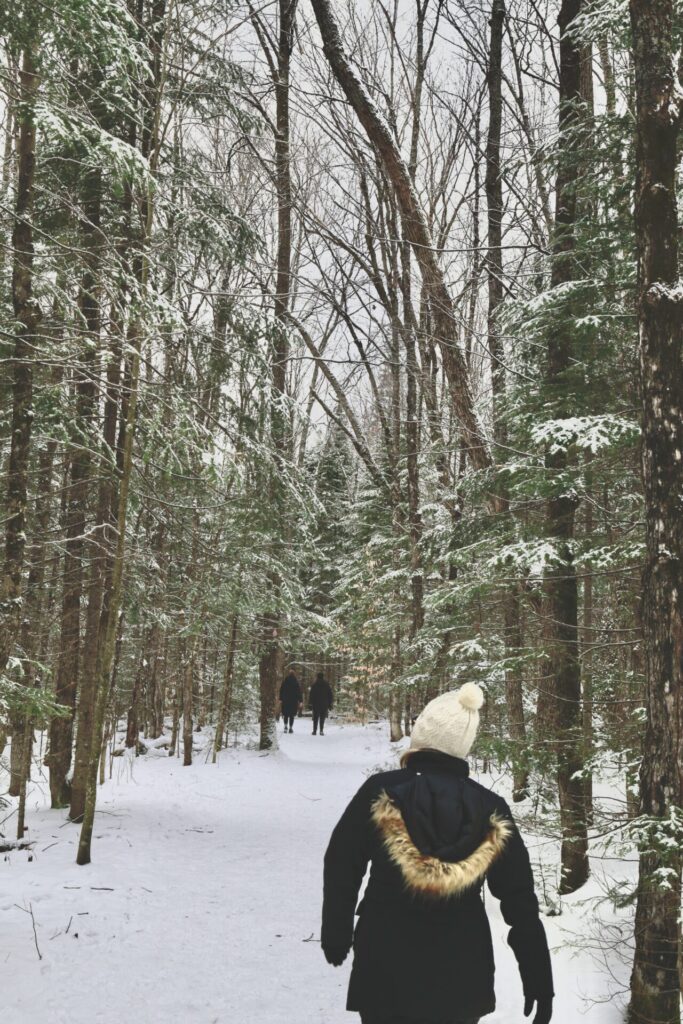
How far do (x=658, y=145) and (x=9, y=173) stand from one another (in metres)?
9.09

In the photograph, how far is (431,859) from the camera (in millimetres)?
2500

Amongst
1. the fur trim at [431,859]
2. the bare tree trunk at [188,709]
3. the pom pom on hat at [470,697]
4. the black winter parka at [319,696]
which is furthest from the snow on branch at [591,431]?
the black winter parka at [319,696]

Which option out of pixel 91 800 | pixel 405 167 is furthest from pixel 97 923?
pixel 405 167

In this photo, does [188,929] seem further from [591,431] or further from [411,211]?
[411,211]

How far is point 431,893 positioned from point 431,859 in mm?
116

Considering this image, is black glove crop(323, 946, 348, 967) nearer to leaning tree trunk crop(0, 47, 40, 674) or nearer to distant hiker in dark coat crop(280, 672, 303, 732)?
leaning tree trunk crop(0, 47, 40, 674)

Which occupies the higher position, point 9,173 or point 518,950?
point 9,173

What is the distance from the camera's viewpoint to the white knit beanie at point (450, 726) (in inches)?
108

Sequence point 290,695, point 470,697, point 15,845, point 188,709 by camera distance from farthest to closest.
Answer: point 290,695
point 188,709
point 15,845
point 470,697

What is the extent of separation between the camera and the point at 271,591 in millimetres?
13328

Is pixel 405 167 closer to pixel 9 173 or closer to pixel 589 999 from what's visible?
pixel 9 173

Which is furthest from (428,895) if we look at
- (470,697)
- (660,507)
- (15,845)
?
(15,845)

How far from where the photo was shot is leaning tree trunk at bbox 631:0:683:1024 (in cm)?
399

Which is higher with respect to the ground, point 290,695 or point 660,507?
point 660,507
